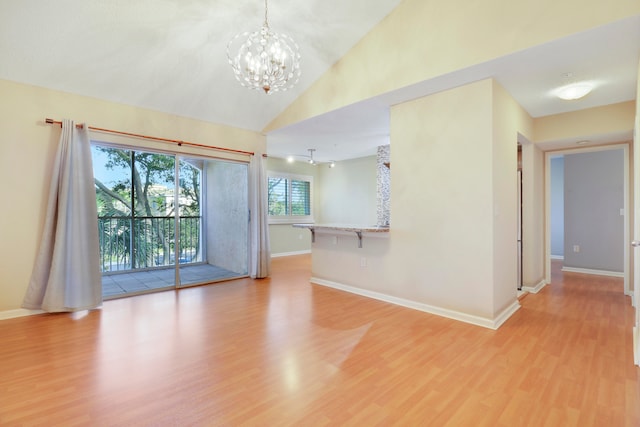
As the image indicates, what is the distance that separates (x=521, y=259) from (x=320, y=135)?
3.62 meters

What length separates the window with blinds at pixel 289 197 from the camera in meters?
7.63

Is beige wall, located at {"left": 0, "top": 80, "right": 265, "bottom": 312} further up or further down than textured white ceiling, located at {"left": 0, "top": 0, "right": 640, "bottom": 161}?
further down

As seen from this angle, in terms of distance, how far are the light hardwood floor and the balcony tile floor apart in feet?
2.71

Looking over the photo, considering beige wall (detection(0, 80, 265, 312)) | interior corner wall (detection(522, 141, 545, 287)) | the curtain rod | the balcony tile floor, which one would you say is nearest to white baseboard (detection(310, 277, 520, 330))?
interior corner wall (detection(522, 141, 545, 287))

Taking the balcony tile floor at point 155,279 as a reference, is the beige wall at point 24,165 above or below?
above

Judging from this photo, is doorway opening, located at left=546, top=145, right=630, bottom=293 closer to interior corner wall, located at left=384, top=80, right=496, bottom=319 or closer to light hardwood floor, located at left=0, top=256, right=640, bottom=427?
light hardwood floor, located at left=0, top=256, right=640, bottom=427

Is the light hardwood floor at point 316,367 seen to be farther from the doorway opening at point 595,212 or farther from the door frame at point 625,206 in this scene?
the doorway opening at point 595,212

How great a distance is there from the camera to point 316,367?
7.18ft

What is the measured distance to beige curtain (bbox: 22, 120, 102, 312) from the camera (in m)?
3.34

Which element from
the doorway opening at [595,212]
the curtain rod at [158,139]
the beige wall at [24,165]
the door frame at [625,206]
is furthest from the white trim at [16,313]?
the doorway opening at [595,212]

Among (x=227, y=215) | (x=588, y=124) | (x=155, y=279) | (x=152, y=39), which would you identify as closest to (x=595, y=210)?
(x=588, y=124)

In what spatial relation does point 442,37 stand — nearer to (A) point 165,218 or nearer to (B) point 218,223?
(B) point 218,223

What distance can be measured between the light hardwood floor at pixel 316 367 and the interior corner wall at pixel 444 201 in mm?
365

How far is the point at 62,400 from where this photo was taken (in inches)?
71.6
